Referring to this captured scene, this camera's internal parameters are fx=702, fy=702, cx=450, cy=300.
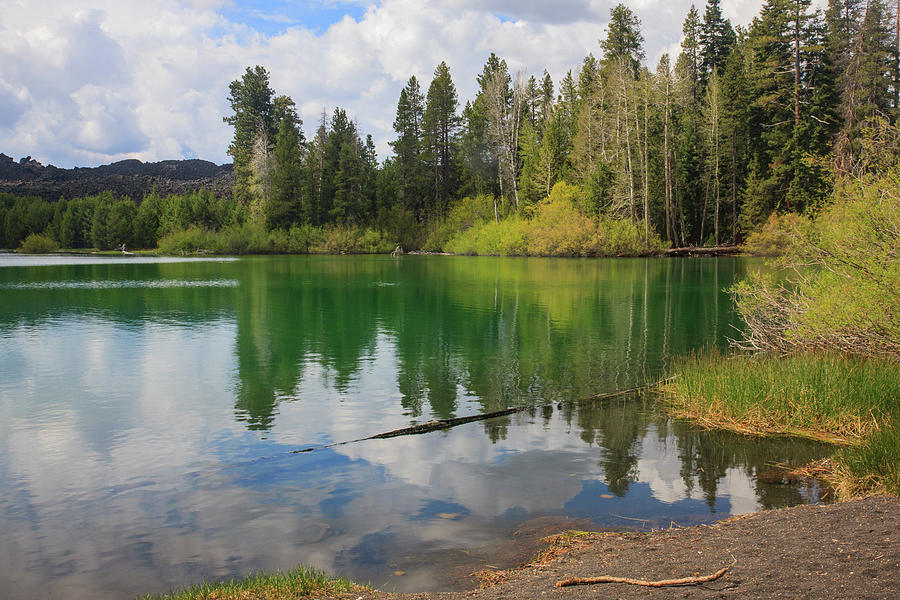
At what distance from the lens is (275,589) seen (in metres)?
5.15

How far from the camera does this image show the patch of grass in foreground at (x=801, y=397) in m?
9.70

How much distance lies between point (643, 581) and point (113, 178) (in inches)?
6571

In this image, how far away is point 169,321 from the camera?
77.8ft

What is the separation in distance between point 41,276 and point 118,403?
1505 inches

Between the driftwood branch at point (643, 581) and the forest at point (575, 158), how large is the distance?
3462 cm

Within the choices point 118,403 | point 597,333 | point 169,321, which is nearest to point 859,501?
point 118,403

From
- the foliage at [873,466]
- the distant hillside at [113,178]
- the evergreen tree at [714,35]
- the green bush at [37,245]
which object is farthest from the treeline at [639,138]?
the distant hillside at [113,178]

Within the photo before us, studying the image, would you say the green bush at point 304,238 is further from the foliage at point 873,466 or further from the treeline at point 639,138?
the foliage at point 873,466

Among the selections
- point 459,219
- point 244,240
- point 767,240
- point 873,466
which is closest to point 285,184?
point 244,240

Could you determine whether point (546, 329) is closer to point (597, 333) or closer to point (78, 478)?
point (597, 333)

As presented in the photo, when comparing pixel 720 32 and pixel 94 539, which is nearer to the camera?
pixel 94 539

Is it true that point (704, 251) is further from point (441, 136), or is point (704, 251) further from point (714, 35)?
point (441, 136)

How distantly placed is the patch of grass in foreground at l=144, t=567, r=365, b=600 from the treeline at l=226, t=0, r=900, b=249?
142ft

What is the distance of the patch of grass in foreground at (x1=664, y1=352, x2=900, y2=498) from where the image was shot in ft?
31.8
